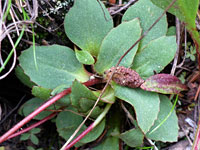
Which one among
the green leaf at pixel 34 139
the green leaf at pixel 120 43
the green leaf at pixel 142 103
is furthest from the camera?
the green leaf at pixel 34 139

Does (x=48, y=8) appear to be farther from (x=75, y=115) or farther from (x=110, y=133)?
(x=110, y=133)

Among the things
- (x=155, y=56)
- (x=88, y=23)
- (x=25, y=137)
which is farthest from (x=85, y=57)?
(x=25, y=137)

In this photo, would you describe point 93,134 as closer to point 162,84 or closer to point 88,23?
point 162,84

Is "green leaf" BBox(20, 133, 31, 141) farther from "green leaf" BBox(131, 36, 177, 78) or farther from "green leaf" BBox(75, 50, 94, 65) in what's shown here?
"green leaf" BBox(131, 36, 177, 78)

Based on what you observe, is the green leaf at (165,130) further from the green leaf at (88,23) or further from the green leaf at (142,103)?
the green leaf at (88,23)

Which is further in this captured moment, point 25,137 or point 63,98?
point 25,137

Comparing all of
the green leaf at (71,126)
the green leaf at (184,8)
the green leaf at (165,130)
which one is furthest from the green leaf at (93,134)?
the green leaf at (184,8)

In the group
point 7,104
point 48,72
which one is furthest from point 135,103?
Result: point 7,104
